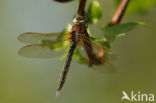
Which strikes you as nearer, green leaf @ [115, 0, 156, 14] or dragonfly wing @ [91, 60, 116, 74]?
dragonfly wing @ [91, 60, 116, 74]

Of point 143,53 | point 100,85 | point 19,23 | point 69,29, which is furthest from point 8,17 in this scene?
point 69,29

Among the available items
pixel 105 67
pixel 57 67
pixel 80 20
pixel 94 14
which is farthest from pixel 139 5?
pixel 57 67

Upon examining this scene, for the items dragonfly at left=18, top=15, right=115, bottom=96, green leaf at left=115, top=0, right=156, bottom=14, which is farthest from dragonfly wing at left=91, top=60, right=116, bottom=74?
green leaf at left=115, top=0, right=156, bottom=14

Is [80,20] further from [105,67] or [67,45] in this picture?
[105,67]

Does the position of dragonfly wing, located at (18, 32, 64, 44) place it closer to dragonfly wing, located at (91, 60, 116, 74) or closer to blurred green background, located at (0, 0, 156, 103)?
A: dragonfly wing, located at (91, 60, 116, 74)

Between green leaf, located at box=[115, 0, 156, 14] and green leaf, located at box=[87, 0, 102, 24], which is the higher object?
green leaf, located at box=[87, 0, 102, 24]

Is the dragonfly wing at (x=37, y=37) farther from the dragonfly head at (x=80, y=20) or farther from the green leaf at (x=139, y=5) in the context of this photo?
the green leaf at (x=139, y=5)

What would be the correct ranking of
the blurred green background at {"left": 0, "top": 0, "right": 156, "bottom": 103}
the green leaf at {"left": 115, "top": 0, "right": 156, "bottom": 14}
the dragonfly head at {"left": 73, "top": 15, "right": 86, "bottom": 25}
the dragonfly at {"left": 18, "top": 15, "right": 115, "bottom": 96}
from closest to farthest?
1. the dragonfly head at {"left": 73, "top": 15, "right": 86, "bottom": 25}
2. the dragonfly at {"left": 18, "top": 15, "right": 115, "bottom": 96}
3. the green leaf at {"left": 115, "top": 0, "right": 156, "bottom": 14}
4. the blurred green background at {"left": 0, "top": 0, "right": 156, "bottom": 103}
